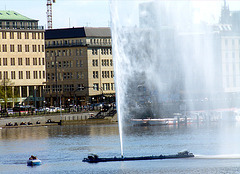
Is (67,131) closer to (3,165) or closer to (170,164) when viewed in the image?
(3,165)

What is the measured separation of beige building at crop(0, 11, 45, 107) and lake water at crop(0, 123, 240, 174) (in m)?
51.4

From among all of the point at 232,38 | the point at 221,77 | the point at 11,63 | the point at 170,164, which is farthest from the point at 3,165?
the point at 11,63

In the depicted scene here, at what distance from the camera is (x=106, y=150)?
272 ft

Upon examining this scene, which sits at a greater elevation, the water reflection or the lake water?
the water reflection

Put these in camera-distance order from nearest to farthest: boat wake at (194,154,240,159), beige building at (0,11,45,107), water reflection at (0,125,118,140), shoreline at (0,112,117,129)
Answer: boat wake at (194,154,240,159), water reflection at (0,125,118,140), shoreline at (0,112,117,129), beige building at (0,11,45,107)

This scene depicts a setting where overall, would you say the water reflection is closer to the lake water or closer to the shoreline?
the lake water

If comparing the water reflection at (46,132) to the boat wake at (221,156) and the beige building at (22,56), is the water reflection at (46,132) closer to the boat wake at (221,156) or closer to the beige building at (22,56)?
the beige building at (22,56)

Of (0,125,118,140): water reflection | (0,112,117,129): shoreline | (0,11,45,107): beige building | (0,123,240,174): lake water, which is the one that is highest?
(0,11,45,107): beige building

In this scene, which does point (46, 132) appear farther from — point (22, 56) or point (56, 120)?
point (22, 56)

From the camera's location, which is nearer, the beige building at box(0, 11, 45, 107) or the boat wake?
the boat wake

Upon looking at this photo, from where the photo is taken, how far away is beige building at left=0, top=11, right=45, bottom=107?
17862cm

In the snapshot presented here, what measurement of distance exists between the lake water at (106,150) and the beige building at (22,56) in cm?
5145

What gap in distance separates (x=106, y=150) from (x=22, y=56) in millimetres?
102372

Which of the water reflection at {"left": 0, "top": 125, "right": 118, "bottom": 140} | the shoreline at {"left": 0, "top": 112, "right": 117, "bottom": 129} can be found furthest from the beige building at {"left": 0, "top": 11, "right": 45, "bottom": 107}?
the water reflection at {"left": 0, "top": 125, "right": 118, "bottom": 140}
